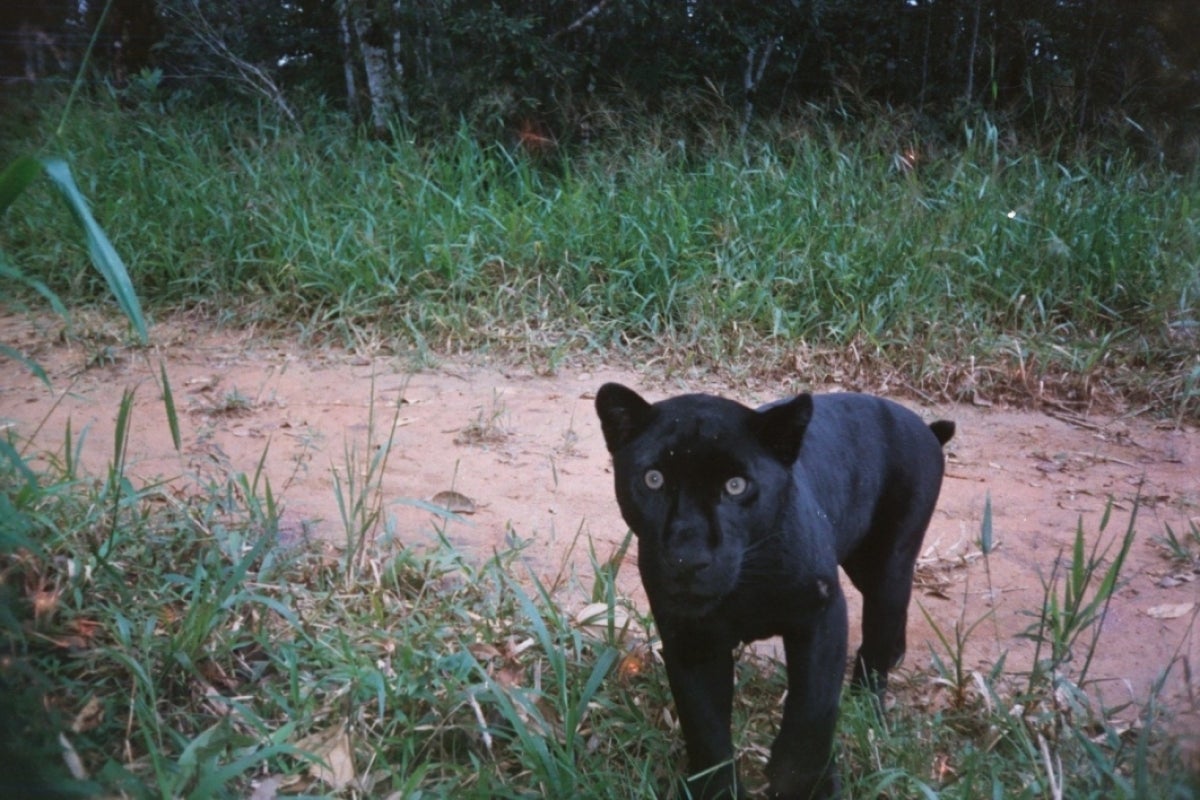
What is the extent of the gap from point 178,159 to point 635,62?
3451 millimetres

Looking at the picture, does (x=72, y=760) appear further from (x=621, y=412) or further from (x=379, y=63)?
(x=379, y=63)

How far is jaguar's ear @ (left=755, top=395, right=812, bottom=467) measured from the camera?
225 centimetres

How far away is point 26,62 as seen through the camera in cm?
143

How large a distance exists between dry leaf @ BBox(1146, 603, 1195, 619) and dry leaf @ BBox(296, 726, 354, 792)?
2.54m

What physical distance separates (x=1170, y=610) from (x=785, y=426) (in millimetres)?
1913

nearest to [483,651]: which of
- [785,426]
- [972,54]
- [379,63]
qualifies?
[785,426]

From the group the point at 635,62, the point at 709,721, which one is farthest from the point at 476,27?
the point at 709,721

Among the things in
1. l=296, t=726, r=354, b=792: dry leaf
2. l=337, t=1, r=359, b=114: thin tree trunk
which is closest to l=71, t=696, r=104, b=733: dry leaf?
l=296, t=726, r=354, b=792: dry leaf

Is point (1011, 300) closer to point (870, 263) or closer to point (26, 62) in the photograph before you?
point (870, 263)

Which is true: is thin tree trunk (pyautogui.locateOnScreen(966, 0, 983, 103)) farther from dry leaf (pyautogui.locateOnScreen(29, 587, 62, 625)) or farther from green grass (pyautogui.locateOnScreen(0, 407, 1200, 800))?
dry leaf (pyautogui.locateOnScreen(29, 587, 62, 625))

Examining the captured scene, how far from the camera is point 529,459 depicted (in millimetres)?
4469

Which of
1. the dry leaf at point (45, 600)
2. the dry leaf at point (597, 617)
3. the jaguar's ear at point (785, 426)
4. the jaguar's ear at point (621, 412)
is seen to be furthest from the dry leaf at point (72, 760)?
the dry leaf at point (597, 617)

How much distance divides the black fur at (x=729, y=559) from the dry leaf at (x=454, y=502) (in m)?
1.68

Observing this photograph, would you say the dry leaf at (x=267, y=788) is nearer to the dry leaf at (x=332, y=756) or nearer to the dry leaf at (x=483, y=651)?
the dry leaf at (x=332, y=756)
